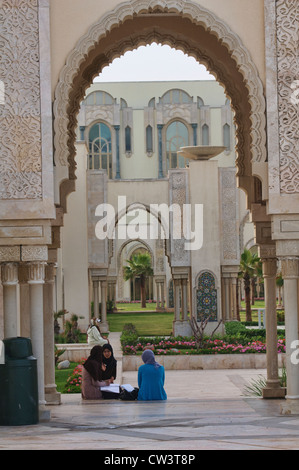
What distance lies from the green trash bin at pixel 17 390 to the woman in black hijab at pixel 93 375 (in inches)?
80.7

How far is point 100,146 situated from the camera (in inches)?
1438

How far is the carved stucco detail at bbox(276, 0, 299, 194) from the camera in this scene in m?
7.14

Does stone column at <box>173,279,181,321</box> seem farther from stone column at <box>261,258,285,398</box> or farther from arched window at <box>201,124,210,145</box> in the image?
arched window at <box>201,124,210,145</box>

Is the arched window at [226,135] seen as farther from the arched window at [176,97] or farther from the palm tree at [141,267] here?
the palm tree at [141,267]

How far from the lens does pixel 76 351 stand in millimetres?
15398

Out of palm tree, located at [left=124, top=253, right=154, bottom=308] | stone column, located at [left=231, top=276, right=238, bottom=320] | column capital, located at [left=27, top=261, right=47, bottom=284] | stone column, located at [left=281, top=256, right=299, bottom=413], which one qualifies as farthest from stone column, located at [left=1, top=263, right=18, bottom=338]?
palm tree, located at [left=124, top=253, right=154, bottom=308]

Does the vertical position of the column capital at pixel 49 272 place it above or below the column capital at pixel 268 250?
below

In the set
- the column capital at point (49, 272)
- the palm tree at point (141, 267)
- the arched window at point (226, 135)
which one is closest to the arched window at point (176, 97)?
the arched window at point (226, 135)

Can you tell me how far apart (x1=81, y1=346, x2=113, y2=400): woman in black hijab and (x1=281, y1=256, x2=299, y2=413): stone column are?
97.5 inches

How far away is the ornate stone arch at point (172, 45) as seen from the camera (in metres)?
7.27

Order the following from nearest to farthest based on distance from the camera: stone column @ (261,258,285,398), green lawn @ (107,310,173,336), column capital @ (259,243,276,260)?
column capital @ (259,243,276,260) → stone column @ (261,258,285,398) → green lawn @ (107,310,173,336)

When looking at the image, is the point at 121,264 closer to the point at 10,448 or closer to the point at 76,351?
the point at 76,351
